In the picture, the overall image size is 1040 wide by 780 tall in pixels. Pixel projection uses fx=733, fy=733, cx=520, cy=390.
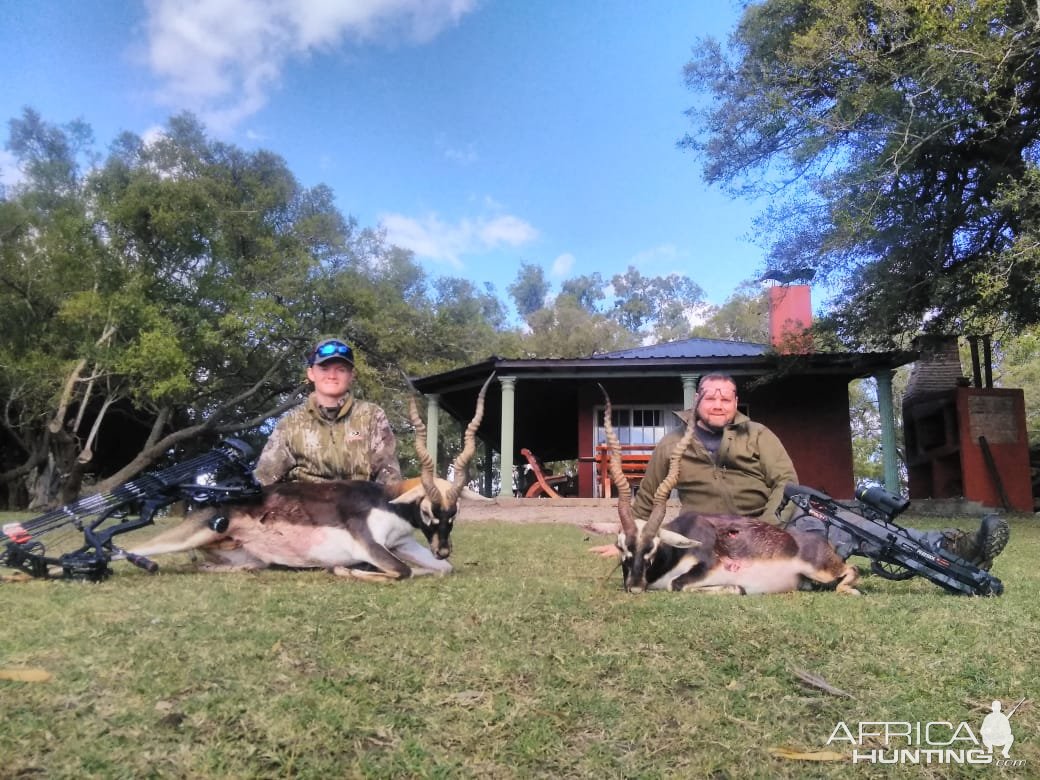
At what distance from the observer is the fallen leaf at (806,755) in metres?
2.42

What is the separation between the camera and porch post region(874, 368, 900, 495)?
1617 cm

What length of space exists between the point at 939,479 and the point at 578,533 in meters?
10.7

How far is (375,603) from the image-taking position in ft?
12.1

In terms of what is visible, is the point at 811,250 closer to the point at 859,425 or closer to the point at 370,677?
the point at 370,677

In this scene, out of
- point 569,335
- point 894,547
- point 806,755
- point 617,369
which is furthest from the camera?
point 569,335

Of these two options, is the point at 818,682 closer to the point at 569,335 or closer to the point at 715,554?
the point at 715,554

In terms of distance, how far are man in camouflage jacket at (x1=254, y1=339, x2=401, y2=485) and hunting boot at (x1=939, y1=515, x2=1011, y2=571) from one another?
3.96 metres

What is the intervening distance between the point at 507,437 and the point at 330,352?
11492 mm

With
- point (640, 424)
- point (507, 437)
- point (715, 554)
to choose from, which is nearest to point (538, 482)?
point (507, 437)

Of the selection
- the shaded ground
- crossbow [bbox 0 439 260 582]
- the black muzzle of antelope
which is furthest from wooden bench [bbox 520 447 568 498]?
crossbow [bbox 0 439 260 582]

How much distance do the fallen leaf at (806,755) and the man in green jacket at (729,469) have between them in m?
2.55

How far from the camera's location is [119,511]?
4660mm

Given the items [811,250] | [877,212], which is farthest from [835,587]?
[811,250]

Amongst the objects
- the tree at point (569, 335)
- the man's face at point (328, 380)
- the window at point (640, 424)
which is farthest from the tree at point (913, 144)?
the tree at point (569, 335)
